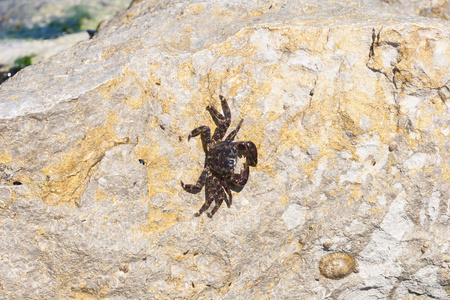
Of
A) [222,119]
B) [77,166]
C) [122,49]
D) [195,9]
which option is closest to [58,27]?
[195,9]

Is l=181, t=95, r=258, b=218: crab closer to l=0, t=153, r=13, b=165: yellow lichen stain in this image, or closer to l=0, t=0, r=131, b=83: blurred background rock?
l=0, t=153, r=13, b=165: yellow lichen stain

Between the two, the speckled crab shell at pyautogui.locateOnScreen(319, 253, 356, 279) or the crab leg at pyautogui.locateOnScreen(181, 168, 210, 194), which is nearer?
the crab leg at pyautogui.locateOnScreen(181, 168, 210, 194)

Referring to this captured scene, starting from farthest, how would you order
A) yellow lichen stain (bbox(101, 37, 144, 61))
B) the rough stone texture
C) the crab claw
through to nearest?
yellow lichen stain (bbox(101, 37, 144, 61)) → the crab claw → the rough stone texture

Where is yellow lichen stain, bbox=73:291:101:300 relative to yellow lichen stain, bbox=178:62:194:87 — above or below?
below

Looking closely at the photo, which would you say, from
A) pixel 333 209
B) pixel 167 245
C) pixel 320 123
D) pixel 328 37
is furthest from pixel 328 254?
pixel 328 37

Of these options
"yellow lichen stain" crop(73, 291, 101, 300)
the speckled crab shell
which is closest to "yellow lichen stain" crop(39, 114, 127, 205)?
Answer: "yellow lichen stain" crop(73, 291, 101, 300)

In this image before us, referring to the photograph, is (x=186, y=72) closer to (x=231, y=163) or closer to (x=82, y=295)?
(x=231, y=163)
